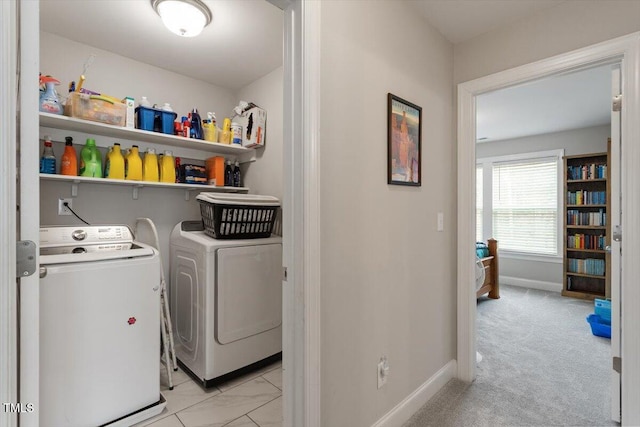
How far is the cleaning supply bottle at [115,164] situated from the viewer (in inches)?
90.5

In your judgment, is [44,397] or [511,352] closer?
[44,397]

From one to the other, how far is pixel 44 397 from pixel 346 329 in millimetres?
1463

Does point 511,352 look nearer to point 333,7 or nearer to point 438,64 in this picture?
point 438,64

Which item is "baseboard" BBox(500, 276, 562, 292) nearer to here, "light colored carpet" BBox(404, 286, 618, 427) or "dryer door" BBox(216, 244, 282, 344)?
"light colored carpet" BBox(404, 286, 618, 427)

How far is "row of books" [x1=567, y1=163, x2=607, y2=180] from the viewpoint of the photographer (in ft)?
15.0

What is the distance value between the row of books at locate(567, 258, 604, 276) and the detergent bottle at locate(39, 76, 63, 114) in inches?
254

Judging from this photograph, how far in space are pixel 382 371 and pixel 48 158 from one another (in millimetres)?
2498

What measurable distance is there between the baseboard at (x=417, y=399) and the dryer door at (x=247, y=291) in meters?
1.11

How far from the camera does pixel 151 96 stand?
2.70 metres

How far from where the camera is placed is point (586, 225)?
475cm

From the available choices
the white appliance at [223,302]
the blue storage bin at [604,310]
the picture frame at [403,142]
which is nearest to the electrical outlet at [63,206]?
the white appliance at [223,302]

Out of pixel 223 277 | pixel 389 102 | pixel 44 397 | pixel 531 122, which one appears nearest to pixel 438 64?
pixel 389 102
